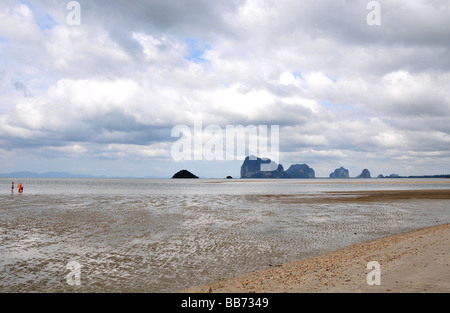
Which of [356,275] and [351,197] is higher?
[356,275]

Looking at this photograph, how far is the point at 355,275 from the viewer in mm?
10719

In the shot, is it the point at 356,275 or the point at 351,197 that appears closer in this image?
the point at 356,275

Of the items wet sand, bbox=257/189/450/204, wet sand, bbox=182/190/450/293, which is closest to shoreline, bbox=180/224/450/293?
wet sand, bbox=182/190/450/293

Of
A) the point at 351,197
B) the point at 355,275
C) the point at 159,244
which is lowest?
the point at 351,197

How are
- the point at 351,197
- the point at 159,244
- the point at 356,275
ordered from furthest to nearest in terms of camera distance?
the point at 351,197 < the point at 159,244 < the point at 356,275

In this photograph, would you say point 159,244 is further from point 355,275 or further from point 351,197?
point 351,197

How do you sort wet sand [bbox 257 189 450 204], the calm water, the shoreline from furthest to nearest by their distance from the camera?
1. wet sand [bbox 257 189 450 204]
2. the calm water
3. the shoreline

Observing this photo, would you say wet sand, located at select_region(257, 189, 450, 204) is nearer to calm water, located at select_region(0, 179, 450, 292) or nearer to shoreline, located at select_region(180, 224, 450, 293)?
calm water, located at select_region(0, 179, 450, 292)

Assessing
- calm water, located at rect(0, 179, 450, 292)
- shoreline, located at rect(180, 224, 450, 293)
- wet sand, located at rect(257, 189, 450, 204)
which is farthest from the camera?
wet sand, located at rect(257, 189, 450, 204)

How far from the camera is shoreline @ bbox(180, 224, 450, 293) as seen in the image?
9.43m

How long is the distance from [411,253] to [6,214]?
124 ft

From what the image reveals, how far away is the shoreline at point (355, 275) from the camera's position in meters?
9.43

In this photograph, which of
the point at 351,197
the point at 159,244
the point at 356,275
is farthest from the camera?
the point at 351,197

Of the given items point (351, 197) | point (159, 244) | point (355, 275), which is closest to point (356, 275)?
point (355, 275)
